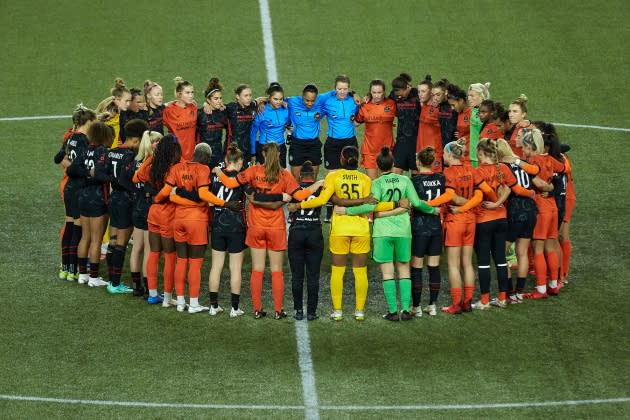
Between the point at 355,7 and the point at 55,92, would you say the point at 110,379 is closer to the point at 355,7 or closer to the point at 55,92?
the point at 55,92

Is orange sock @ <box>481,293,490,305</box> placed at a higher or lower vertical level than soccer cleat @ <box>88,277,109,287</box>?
lower

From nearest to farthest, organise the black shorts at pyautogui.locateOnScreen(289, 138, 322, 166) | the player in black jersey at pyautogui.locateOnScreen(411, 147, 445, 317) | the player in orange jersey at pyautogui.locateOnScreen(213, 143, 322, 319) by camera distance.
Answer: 1. the player in orange jersey at pyautogui.locateOnScreen(213, 143, 322, 319)
2. the player in black jersey at pyautogui.locateOnScreen(411, 147, 445, 317)
3. the black shorts at pyautogui.locateOnScreen(289, 138, 322, 166)

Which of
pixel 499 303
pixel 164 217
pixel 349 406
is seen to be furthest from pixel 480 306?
pixel 164 217

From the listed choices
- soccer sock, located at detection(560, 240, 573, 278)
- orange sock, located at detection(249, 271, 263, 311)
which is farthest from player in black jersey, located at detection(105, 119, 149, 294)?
soccer sock, located at detection(560, 240, 573, 278)

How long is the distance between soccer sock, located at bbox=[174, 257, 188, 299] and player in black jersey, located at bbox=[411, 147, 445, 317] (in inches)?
111

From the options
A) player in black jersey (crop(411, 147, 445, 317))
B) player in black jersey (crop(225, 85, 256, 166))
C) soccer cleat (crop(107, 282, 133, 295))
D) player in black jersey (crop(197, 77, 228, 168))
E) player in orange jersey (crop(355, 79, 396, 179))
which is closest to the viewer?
player in black jersey (crop(411, 147, 445, 317))

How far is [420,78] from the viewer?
2520 centimetres

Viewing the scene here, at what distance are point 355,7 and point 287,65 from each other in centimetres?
336

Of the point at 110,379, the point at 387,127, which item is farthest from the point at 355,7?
the point at 110,379

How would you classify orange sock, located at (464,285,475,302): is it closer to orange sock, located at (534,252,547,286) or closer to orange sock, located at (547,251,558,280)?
orange sock, located at (534,252,547,286)

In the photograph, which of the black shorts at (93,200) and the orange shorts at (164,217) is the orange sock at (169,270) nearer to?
the orange shorts at (164,217)

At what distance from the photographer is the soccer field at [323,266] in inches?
516

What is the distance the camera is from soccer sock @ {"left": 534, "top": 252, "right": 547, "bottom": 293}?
52.3ft

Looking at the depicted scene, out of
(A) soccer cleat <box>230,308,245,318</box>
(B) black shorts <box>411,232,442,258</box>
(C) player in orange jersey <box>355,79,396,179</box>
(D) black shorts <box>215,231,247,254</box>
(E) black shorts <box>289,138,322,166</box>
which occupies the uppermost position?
(C) player in orange jersey <box>355,79,396,179</box>
